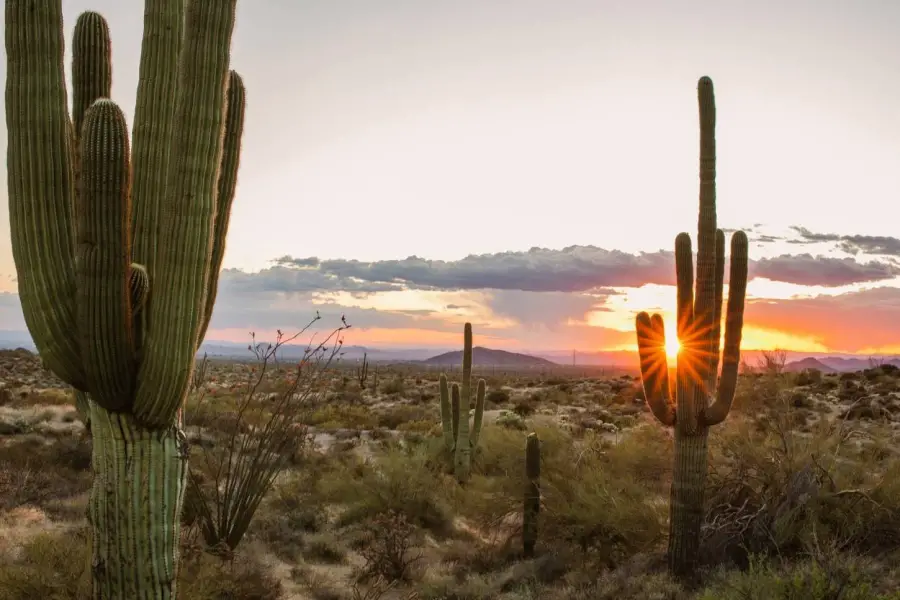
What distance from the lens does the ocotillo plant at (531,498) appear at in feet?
31.2

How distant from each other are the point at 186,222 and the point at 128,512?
2.14 meters

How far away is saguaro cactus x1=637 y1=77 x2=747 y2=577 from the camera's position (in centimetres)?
804

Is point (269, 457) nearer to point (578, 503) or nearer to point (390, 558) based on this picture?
point (390, 558)

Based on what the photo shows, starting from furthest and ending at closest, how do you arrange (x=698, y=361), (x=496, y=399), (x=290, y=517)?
(x=496, y=399)
(x=290, y=517)
(x=698, y=361)

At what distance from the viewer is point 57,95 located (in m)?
4.72

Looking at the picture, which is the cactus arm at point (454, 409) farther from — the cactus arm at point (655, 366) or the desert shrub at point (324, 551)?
the cactus arm at point (655, 366)

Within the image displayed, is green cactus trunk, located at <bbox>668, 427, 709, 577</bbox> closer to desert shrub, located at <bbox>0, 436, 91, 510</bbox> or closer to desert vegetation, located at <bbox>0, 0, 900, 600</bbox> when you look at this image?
desert vegetation, located at <bbox>0, 0, 900, 600</bbox>

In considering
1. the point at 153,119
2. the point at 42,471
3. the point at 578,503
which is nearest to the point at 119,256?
the point at 153,119

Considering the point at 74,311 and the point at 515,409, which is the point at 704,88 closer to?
the point at 74,311

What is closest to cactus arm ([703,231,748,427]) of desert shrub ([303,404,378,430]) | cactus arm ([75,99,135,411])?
cactus arm ([75,99,135,411])

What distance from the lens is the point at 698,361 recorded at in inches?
322

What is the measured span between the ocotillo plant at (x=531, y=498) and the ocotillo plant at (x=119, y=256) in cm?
564

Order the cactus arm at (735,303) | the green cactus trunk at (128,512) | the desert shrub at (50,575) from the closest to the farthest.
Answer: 1. the green cactus trunk at (128,512)
2. the desert shrub at (50,575)
3. the cactus arm at (735,303)

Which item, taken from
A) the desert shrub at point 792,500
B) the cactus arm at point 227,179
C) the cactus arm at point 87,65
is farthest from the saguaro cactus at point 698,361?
the cactus arm at point 87,65
